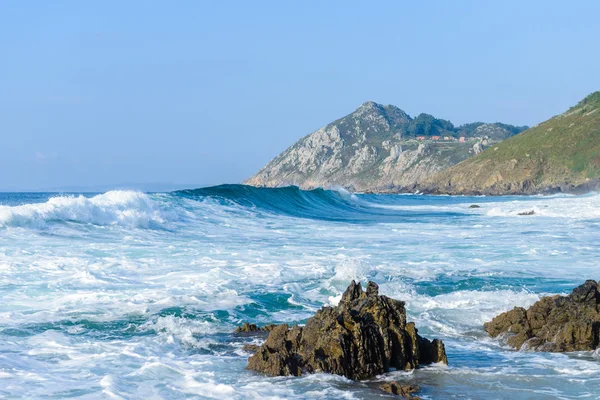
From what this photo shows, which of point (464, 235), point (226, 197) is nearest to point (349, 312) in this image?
point (464, 235)

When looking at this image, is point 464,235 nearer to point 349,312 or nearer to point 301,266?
point 301,266

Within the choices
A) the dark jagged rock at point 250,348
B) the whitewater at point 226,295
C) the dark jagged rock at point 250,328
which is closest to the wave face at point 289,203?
the whitewater at point 226,295

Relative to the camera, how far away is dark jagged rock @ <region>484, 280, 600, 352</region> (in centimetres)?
902

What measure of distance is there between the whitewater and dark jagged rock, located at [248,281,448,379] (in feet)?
0.61

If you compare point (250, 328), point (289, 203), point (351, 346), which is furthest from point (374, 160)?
point (351, 346)

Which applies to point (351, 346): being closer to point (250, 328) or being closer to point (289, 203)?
point (250, 328)

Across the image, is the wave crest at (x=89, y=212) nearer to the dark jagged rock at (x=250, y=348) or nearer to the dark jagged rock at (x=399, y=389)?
the dark jagged rock at (x=250, y=348)

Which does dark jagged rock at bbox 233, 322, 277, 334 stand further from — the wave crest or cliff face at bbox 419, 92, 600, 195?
cliff face at bbox 419, 92, 600, 195

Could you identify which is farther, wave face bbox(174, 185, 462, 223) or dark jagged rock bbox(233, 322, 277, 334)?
wave face bbox(174, 185, 462, 223)

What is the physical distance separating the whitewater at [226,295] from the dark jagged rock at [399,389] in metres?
0.09

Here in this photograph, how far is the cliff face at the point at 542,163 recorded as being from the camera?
96.2m

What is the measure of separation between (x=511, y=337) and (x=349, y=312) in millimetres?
2591

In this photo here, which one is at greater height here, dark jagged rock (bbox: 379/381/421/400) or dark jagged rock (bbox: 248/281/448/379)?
dark jagged rock (bbox: 248/281/448/379)

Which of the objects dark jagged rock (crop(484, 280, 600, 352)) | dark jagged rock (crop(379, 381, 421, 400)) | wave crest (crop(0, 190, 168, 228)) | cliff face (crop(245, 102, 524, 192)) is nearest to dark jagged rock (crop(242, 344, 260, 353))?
dark jagged rock (crop(379, 381, 421, 400))
